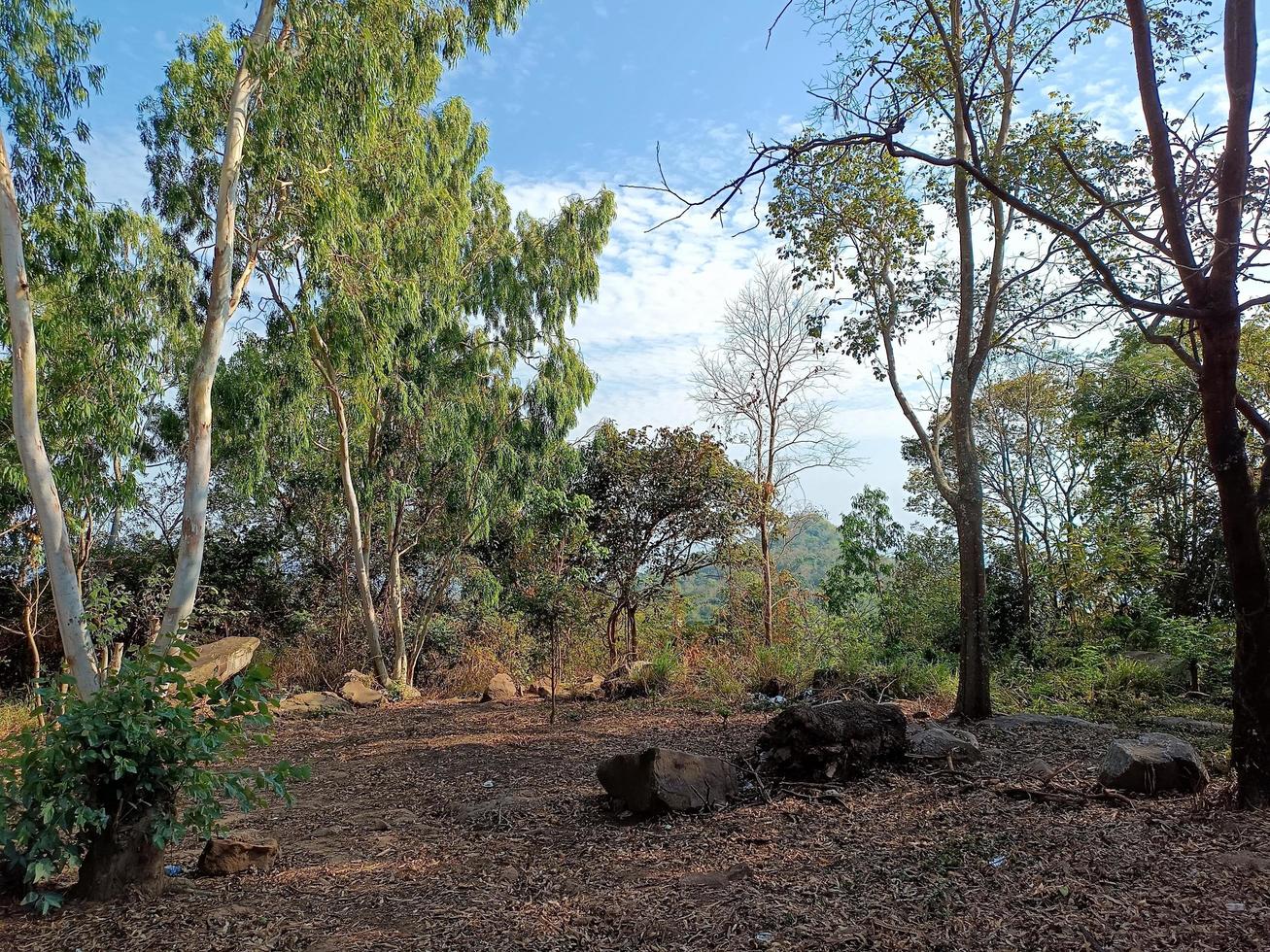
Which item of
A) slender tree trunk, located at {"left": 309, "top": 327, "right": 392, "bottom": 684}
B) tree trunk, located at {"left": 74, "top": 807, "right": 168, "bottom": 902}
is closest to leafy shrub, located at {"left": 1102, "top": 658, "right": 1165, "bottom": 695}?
tree trunk, located at {"left": 74, "top": 807, "right": 168, "bottom": 902}

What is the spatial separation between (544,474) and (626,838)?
Answer: 7.77 meters

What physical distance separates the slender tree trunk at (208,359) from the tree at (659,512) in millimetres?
5883

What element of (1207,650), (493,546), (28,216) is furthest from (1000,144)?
(493,546)

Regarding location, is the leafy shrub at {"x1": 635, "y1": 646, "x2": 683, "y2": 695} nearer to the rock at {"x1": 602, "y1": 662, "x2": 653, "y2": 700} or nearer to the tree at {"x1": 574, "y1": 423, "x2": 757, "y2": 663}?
the rock at {"x1": 602, "y1": 662, "x2": 653, "y2": 700}

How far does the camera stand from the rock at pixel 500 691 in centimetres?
930

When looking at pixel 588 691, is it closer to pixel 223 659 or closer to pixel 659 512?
pixel 659 512

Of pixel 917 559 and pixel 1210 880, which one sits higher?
pixel 917 559

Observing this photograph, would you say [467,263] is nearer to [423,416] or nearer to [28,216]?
[423,416]

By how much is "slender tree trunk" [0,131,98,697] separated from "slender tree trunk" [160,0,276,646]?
0.67 m

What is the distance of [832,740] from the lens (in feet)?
15.0

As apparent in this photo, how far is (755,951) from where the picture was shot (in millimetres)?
2539

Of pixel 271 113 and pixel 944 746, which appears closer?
pixel 944 746

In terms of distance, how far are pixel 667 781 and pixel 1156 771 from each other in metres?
2.41

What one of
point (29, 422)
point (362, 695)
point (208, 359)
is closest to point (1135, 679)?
point (362, 695)
